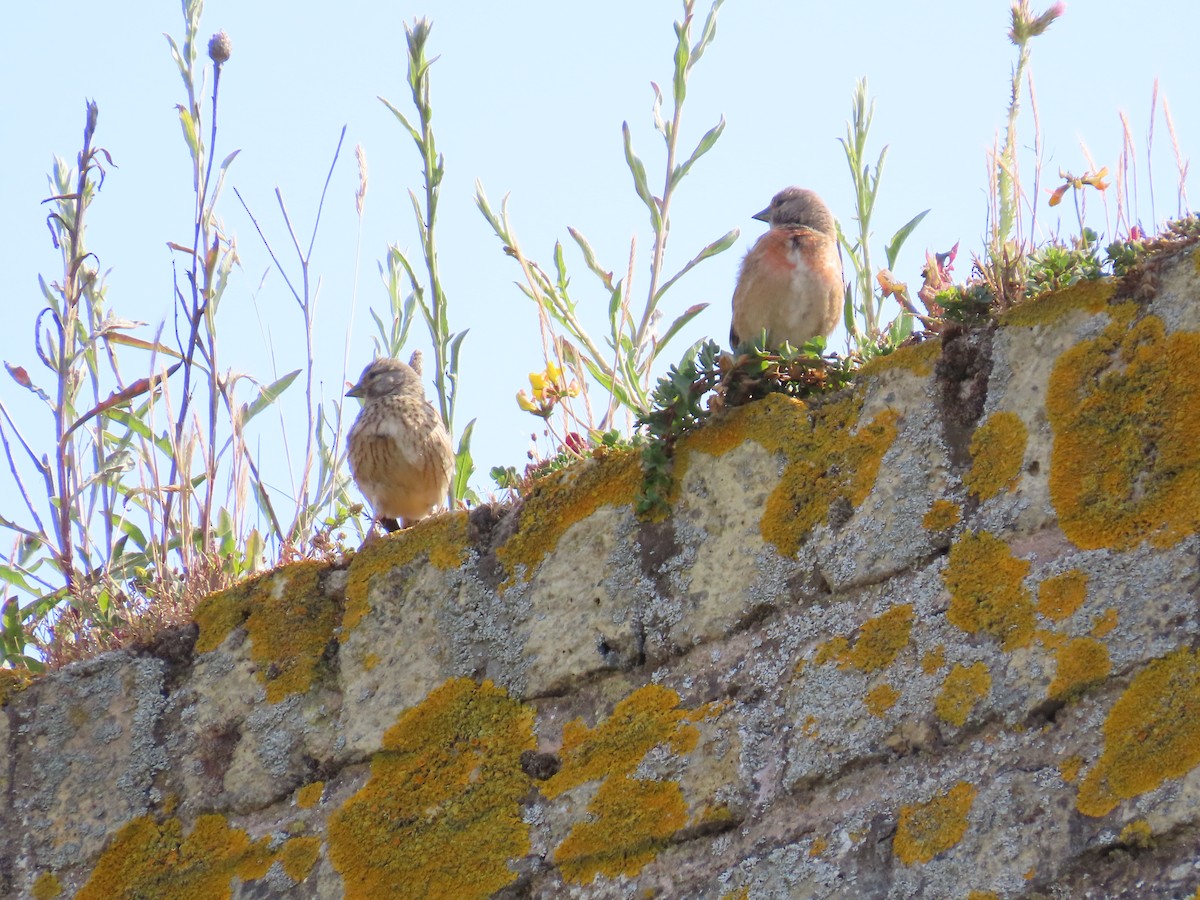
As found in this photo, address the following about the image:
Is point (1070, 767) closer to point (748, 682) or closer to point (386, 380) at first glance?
point (748, 682)

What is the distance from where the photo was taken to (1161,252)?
3.08 metres

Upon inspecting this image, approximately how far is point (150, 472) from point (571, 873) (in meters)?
2.54

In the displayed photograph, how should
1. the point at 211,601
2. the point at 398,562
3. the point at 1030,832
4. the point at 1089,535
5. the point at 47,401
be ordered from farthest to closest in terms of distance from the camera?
1. the point at 47,401
2. the point at 211,601
3. the point at 398,562
4. the point at 1089,535
5. the point at 1030,832

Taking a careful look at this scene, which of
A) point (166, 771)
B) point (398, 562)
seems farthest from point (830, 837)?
point (166, 771)

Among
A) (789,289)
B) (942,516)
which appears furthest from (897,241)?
(942,516)

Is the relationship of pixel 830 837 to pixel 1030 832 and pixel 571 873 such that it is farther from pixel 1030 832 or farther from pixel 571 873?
pixel 571 873

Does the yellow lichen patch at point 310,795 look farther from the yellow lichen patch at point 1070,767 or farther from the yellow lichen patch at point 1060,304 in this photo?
the yellow lichen patch at point 1060,304

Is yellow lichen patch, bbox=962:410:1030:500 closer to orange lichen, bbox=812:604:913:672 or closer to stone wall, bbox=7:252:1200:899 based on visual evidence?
stone wall, bbox=7:252:1200:899

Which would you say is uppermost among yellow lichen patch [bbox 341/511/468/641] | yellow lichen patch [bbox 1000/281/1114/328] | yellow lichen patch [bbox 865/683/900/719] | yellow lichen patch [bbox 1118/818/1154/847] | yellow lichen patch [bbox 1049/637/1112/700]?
yellow lichen patch [bbox 341/511/468/641]

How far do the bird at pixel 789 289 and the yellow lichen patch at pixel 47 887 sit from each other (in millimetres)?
2910

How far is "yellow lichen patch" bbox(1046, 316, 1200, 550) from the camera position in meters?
2.84

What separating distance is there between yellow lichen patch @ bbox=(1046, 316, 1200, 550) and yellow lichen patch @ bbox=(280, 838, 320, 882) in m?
2.08

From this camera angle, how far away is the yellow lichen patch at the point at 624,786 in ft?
10.8

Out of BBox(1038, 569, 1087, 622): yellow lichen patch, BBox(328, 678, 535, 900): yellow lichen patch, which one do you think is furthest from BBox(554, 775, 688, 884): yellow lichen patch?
BBox(1038, 569, 1087, 622): yellow lichen patch
